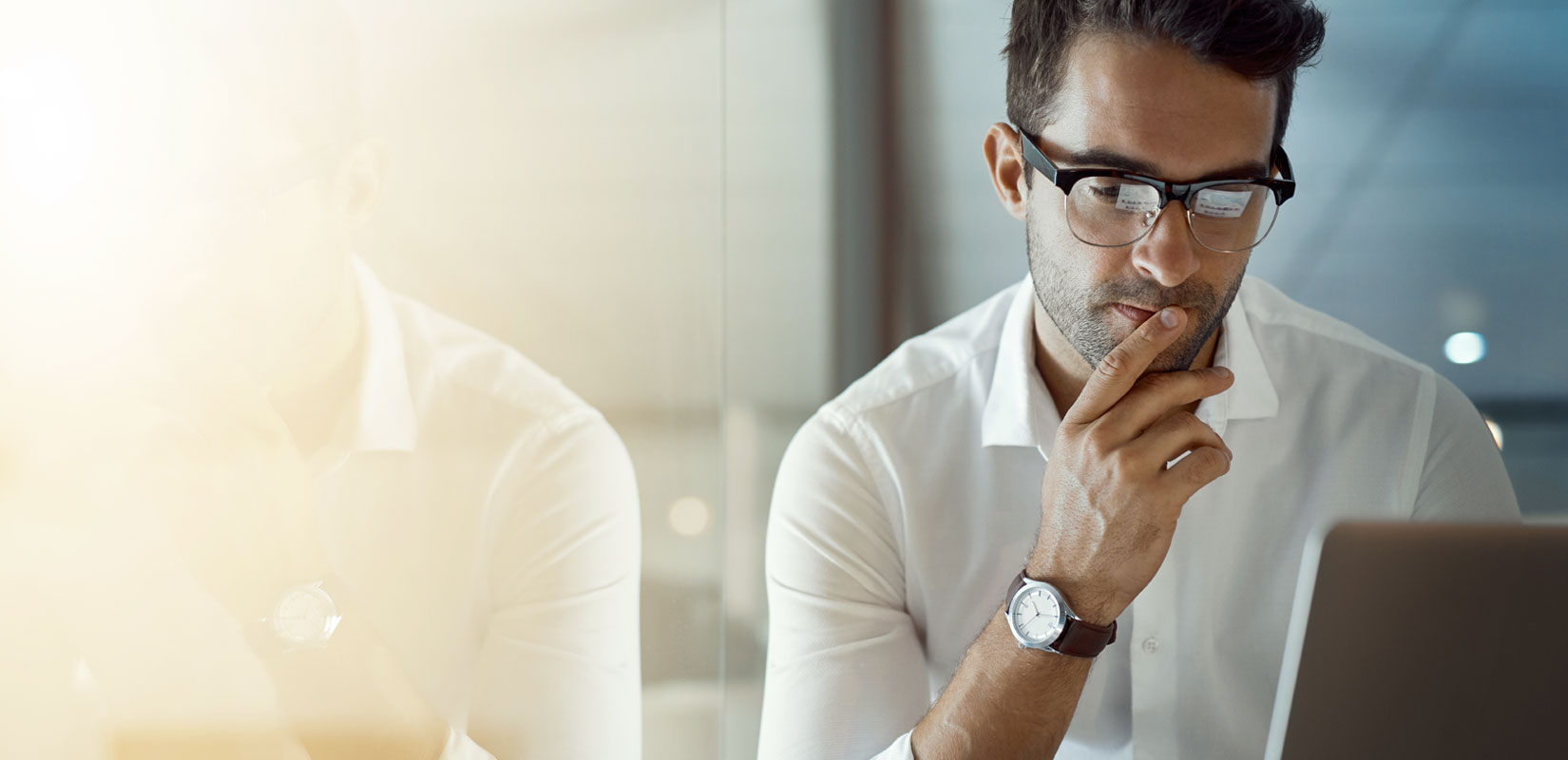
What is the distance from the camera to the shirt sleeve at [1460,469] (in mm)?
1489

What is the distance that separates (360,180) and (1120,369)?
91cm

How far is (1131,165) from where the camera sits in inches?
49.1

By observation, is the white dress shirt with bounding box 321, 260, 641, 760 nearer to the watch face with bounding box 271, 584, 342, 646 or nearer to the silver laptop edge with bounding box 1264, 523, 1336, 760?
the watch face with bounding box 271, 584, 342, 646

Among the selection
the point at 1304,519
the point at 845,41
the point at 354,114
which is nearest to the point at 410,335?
the point at 354,114

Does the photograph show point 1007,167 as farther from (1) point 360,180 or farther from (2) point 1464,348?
(1) point 360,180

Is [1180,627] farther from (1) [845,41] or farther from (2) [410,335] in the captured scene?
(2) [410,335]

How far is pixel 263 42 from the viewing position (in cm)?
117

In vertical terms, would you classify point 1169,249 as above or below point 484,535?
above

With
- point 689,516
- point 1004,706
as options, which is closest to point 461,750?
point 689,516

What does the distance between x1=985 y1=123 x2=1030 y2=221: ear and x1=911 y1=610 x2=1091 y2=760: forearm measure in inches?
22.4

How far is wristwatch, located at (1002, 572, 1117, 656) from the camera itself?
1203 mm

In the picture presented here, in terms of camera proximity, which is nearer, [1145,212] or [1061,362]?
[1145,212]

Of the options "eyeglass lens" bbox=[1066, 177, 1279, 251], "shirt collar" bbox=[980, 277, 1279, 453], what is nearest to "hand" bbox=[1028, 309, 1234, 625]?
"eyeglass lens" bbox=[1066, 177, 1279, 251]

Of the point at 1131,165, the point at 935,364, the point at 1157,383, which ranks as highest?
the point at 1131,165
